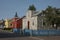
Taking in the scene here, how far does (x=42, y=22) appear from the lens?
170 feet

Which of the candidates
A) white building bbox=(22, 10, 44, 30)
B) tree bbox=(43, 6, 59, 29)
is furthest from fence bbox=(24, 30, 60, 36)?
white building bbox=(22, 10, 44, 30)

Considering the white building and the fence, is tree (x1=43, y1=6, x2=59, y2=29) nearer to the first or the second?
the fence

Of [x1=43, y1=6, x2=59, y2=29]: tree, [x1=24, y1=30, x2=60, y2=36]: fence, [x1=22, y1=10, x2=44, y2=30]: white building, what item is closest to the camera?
[x1=24, y1=30, x2=60, y2=36]: fence

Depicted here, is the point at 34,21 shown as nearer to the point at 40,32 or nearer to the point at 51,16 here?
the point at 51,16

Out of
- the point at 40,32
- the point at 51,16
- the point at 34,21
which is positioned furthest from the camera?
the point at 34,21

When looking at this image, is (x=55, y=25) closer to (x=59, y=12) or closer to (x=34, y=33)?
(x=59, y=12)

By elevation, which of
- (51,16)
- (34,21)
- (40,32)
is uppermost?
(51,16)

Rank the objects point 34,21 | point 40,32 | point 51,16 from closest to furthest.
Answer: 1. point 40,32
2. point 51,16
3. point 34,21

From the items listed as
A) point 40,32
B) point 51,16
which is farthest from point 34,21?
point 40,32

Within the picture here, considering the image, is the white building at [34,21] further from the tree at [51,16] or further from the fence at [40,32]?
the fence at [40,32]

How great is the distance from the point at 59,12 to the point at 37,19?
21.8ft

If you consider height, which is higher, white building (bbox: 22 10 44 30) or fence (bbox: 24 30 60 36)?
white building (bbox: 22 10 44 30)

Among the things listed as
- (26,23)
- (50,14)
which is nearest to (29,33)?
(50,14)

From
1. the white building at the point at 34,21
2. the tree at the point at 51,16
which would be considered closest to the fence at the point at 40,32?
the tree at the point at 51,16
